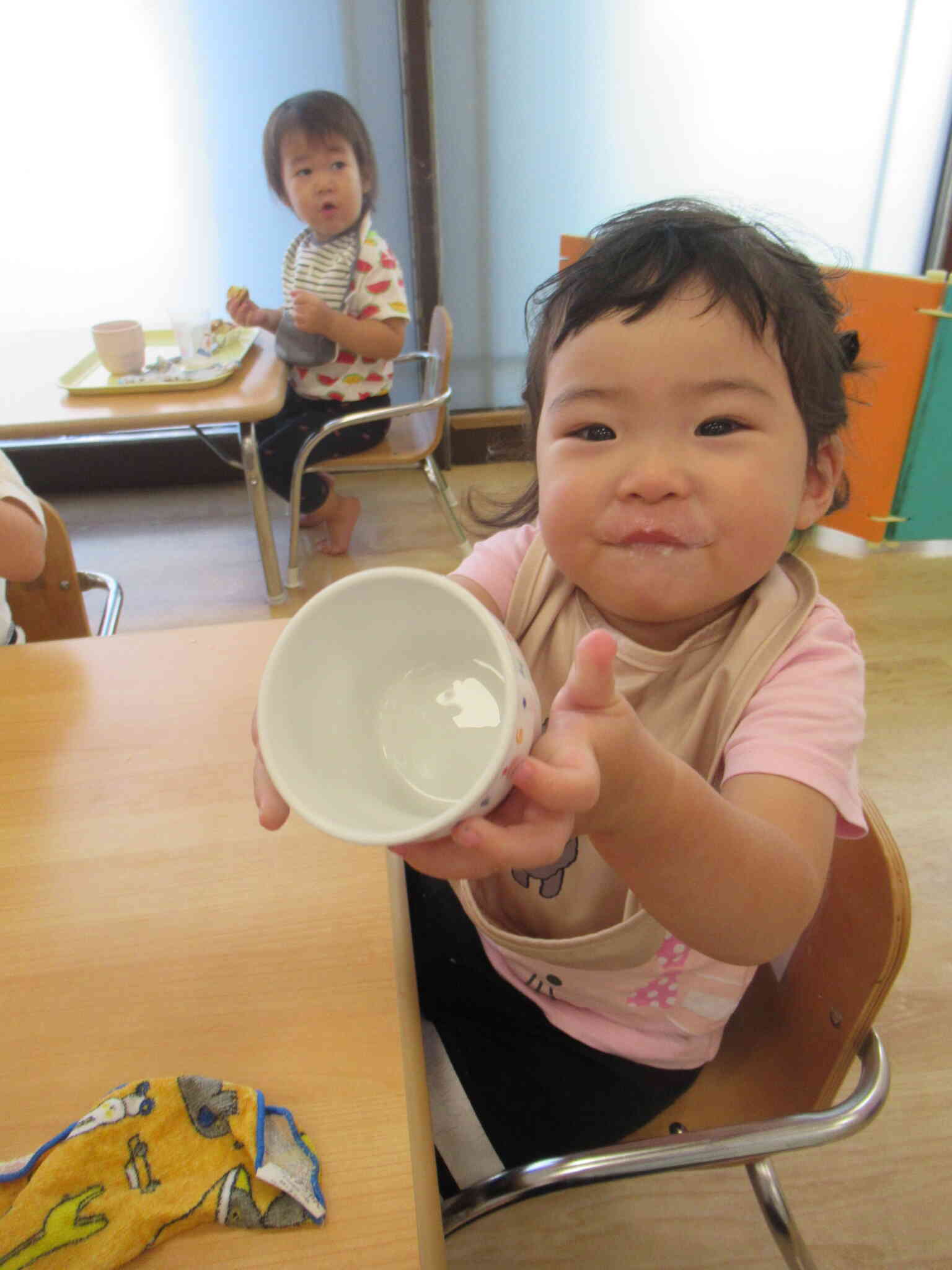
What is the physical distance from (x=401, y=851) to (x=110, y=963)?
0.82ft

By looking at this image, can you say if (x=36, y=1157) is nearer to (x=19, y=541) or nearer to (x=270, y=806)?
(x=270, y=806)

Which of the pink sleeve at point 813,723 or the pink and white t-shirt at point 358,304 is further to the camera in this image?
the pink and white t-shirt at point 358,304

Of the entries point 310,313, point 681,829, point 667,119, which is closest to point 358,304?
point 310,313

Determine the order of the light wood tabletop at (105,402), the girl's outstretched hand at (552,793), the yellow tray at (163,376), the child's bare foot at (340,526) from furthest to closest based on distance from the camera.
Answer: the child's bare foot at (340,526), the yellow tray at (163,376), the light wood tabletop at (105,402), the girl's outstretched hand at (552,793)

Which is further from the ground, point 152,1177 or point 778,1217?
point 152,1177

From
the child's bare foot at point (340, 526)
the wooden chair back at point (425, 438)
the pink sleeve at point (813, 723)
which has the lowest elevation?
the child's bare foot at point (340, 526)

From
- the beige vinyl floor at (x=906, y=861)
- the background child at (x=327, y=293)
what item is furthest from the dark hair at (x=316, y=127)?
the beige vinyl floor at (x=906, y=861)

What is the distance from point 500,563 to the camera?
0.84 m

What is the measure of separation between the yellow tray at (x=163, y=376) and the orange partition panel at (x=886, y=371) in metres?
1.63

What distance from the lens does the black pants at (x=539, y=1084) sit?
0.73 metres

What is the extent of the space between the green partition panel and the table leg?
185cm

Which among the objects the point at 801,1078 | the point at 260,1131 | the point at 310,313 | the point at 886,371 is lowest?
the point at 801,1078

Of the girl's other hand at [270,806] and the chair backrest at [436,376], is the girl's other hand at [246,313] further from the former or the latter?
the girl's other hand at [270,806]

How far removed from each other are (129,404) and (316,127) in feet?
3.24
